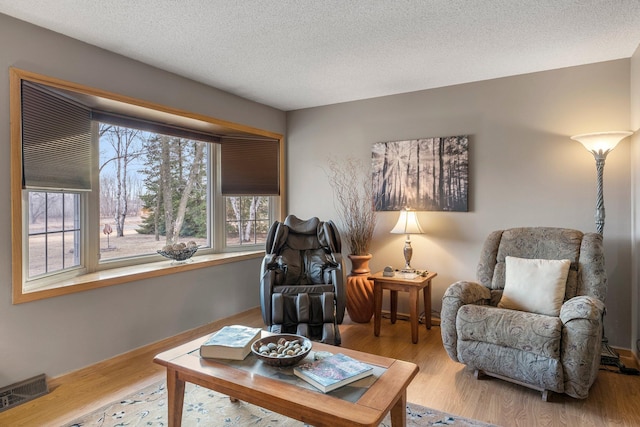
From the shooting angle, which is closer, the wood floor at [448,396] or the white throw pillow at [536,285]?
the wood floor at [448,396]

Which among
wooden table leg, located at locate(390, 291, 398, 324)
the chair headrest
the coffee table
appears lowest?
wooden table leg, located at locate(390, 291, 398, 324)

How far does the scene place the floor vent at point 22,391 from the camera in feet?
7.31

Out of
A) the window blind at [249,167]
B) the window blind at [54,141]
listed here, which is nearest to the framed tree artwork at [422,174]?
the window blind at [249,167]

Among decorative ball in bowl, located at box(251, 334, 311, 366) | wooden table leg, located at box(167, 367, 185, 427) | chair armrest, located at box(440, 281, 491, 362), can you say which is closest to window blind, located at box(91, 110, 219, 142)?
wooden table leg, located at box(167, 367, 185, 427)

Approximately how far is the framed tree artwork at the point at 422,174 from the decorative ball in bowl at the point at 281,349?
93.8 inches

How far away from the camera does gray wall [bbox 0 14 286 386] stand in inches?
91.4

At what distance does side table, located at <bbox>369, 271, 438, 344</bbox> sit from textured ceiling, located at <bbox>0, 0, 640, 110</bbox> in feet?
6.26

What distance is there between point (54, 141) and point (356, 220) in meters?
2.79

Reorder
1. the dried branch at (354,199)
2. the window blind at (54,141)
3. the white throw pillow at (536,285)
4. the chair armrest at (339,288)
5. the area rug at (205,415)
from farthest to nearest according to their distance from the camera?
the dried branch at (354,199) < the chair armrest at (339,288) < the white throw pillow at (536,285) < the window blind at (54,141) < the area rug at (205,415)

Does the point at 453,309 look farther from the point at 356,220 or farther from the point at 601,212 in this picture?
the point at 356,220

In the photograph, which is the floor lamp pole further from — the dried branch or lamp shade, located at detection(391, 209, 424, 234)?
the dried branch

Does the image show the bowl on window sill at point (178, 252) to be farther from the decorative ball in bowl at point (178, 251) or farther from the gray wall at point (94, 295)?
the gray wall at point (94, 295)

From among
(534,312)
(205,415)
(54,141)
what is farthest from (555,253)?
(54,141)

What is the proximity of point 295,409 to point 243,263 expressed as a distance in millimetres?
2818
